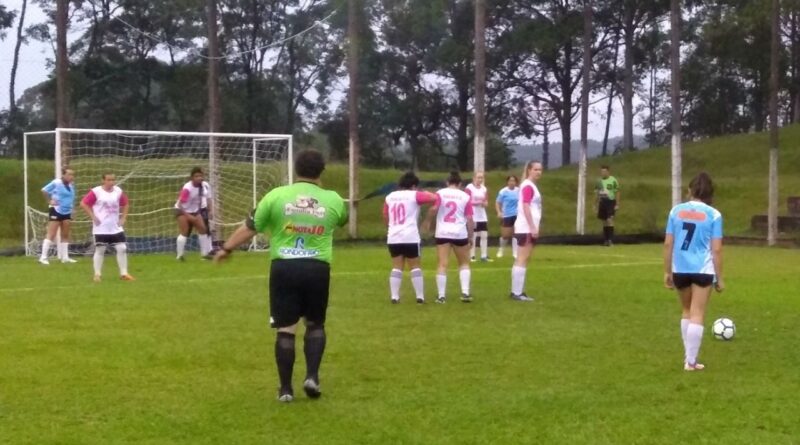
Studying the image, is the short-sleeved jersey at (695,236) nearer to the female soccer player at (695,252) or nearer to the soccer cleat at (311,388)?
the female soccer player at (695,252)

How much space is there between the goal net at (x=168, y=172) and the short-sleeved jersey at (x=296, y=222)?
19.0m

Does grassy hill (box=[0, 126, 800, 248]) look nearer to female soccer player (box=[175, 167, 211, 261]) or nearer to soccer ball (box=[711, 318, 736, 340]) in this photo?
female soccer player (box=[175, 167, 211, 261])

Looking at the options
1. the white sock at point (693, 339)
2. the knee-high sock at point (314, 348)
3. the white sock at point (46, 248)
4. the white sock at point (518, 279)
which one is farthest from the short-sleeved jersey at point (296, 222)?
the white sock at point (46, 248)

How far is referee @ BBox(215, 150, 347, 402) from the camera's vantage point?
8.83 m

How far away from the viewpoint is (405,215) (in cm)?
1559

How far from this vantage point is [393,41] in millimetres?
64938

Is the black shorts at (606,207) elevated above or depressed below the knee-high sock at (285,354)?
above

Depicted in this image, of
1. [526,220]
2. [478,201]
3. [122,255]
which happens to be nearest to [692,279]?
[526,220]

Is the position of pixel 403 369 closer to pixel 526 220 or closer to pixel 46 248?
pixel 526 220

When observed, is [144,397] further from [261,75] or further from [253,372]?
[261,75]

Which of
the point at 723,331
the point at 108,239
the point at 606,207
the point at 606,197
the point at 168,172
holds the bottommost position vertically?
the point at 723,331

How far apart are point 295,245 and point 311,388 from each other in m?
1.13

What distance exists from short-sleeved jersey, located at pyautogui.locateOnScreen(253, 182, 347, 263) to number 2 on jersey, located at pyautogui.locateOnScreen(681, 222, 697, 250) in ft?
10.8

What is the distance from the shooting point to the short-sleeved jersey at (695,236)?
1032 cm
